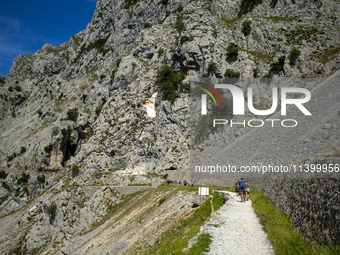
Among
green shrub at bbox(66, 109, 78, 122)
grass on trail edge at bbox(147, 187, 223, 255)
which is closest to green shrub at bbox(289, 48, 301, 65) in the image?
grass on trail edge at bbox(147, 187, 223, 255)

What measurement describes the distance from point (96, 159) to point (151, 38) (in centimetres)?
3656

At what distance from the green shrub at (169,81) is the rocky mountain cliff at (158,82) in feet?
2.81

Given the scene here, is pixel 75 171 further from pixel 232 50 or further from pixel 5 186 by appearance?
pixel 232 50

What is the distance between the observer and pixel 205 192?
14.6 meters

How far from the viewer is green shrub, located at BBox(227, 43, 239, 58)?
46.7 metres

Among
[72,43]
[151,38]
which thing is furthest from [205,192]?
[72,43]

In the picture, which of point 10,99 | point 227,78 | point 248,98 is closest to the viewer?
point 248,98

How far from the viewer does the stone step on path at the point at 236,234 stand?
7.94 metres

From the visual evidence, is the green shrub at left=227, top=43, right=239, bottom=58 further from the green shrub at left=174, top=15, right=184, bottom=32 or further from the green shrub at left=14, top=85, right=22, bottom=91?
the green shrub at left=14, top=85, right=22, bottom=91

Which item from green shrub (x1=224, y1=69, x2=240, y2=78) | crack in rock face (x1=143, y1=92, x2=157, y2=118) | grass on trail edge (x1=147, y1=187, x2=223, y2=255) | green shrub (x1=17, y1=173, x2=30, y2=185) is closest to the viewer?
grass on trail edge (x1=147, y1=187, x2=223, y2=255)

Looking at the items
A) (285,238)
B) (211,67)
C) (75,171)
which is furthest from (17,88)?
(285,238)

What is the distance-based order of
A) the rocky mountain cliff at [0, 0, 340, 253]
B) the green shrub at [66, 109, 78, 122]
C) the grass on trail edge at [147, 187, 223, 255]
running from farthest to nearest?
the green shrub at [66, 109, 78, 122] → the rocky mountain cliff at [0, 0, 340, 253] → the grass on trail edge at [147, 187, 223, 255]

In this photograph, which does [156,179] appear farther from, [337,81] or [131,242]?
[337,81]

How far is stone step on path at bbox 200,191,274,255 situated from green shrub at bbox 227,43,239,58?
4009 centimetres
